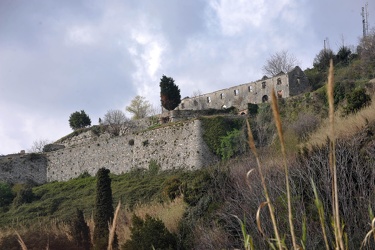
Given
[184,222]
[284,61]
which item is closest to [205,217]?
[184,222]

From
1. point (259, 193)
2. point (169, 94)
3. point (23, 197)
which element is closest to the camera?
point (259, 193)

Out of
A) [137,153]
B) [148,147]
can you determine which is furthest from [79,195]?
[148,147]

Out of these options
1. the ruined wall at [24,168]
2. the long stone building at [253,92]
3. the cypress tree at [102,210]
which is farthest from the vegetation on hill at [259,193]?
the long stone building at [253,92]

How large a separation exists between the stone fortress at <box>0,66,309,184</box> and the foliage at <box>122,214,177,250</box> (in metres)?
15.9

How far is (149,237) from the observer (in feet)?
43.4

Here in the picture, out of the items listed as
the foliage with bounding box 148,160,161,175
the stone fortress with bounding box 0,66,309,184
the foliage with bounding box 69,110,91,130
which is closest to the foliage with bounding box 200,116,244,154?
the stone fortress with bounding box 0,66,309,184

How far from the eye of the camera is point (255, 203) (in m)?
12.0

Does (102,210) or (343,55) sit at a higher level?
(343,55)

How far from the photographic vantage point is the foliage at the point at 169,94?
41.7 metres

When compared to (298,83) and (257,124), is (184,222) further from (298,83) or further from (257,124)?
(298,83)

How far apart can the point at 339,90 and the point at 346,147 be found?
44.4 ft

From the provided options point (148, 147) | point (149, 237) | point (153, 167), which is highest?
point (148, 147)

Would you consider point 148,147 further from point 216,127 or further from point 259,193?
point 259,193

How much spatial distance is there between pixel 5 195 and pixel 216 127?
43.1 ft
